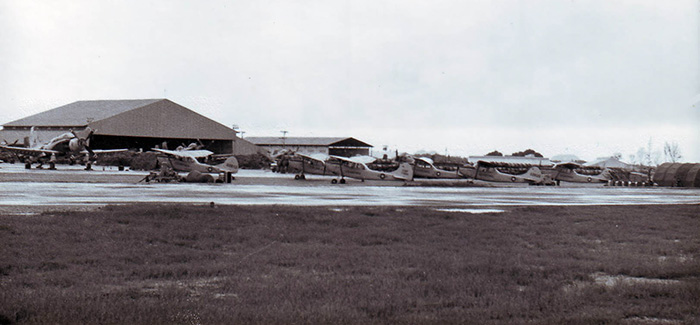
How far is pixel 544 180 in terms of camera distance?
52719 mm

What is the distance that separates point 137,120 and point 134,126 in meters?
0.92

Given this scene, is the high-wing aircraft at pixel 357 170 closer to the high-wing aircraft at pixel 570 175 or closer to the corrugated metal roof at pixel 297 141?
the high-wing aircraft at pixel 570 175

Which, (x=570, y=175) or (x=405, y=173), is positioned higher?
(x=570, y=175)

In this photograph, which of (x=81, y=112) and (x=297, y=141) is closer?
(x=81, y=112)

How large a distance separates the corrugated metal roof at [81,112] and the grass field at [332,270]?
73321 mm

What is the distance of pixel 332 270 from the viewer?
923 centimetres

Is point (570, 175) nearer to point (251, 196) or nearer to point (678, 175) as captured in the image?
point (678, 175)

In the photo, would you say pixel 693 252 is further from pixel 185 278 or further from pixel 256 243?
pixel 185 278

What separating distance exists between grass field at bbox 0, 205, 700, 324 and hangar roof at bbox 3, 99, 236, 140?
2568 inches

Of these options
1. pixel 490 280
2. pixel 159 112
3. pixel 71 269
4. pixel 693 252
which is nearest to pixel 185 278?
pixel 71 269

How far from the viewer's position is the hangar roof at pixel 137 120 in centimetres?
7738

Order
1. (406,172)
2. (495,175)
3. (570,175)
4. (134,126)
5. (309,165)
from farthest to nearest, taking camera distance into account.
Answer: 1. (134,126)
2. (570,175)
3. (495,175)
4. (309,165)
5. (406,172)

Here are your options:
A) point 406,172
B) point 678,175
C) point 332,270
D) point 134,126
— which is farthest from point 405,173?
point 134,126

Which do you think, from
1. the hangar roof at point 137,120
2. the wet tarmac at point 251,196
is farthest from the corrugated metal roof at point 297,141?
the wet tarmac at point 251,196
